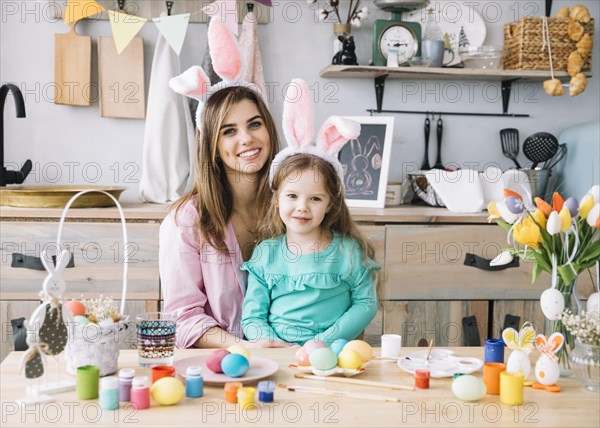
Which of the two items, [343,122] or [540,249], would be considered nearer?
[540,249]

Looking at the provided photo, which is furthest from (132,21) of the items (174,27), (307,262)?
(307,262)

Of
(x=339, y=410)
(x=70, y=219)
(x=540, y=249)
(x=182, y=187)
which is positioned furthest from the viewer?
(x=182, y=187)

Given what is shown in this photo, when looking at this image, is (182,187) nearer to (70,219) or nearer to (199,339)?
(70,219)

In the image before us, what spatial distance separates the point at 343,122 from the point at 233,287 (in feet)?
1.72

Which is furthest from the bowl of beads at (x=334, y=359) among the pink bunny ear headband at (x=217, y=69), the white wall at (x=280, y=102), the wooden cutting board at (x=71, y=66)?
the wooden cutting board at (x=71, y=66)

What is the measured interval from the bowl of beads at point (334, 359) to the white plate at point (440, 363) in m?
0.08

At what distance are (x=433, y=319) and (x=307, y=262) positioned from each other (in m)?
0.93

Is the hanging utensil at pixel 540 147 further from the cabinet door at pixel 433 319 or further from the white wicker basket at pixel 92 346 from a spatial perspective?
the white wicker basket at pixel 92 346

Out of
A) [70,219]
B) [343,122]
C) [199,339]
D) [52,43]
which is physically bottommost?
[199,339]

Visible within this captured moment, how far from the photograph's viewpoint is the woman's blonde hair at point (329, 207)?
1810mm

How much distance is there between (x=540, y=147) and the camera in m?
3.00

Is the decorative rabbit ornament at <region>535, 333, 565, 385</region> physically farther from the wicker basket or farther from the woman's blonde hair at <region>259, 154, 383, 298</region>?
the wicker basket

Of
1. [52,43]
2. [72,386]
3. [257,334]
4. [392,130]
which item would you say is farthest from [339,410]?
[52,43]

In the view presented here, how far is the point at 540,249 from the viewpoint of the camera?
4.31ft
